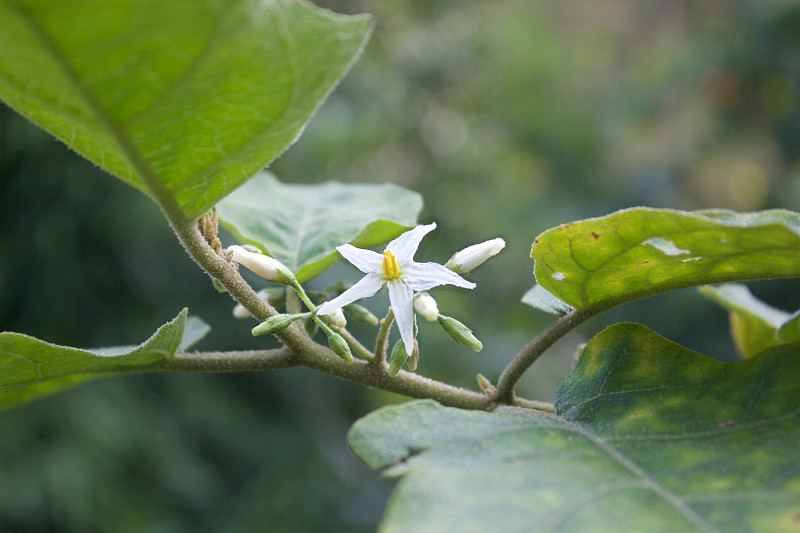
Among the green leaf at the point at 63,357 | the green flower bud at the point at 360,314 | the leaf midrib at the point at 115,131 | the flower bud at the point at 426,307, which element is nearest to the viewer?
the leaf midrib at the point at 115,131

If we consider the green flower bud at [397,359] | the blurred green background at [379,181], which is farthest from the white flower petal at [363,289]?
the blurred green background at [379,181]

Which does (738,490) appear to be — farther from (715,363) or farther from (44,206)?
(44,206)

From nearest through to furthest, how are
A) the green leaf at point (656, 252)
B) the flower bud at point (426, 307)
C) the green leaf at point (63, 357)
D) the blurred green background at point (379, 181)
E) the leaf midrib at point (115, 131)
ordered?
the leaf midrib at point (115, 131) → the green leaf at point (656, 252) → the green leaf at point (63, 357) → the flower bud at point (426, 307) → the blurred green background at point (379, 181)

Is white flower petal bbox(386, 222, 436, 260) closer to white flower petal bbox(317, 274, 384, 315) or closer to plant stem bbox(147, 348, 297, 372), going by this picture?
white flower petal bbox(317, 274, 384, 315)

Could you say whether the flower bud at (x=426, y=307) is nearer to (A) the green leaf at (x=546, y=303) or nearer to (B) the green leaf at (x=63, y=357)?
(A) the green leaf at (x=546, y=303)

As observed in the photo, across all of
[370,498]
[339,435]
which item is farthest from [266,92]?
[339,435]

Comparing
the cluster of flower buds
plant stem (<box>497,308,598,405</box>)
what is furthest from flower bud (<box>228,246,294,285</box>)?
plant stem (<box>497,308,598,405</box>)

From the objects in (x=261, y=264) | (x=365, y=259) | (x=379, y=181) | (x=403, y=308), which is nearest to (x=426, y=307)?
(x=403, y=308)
